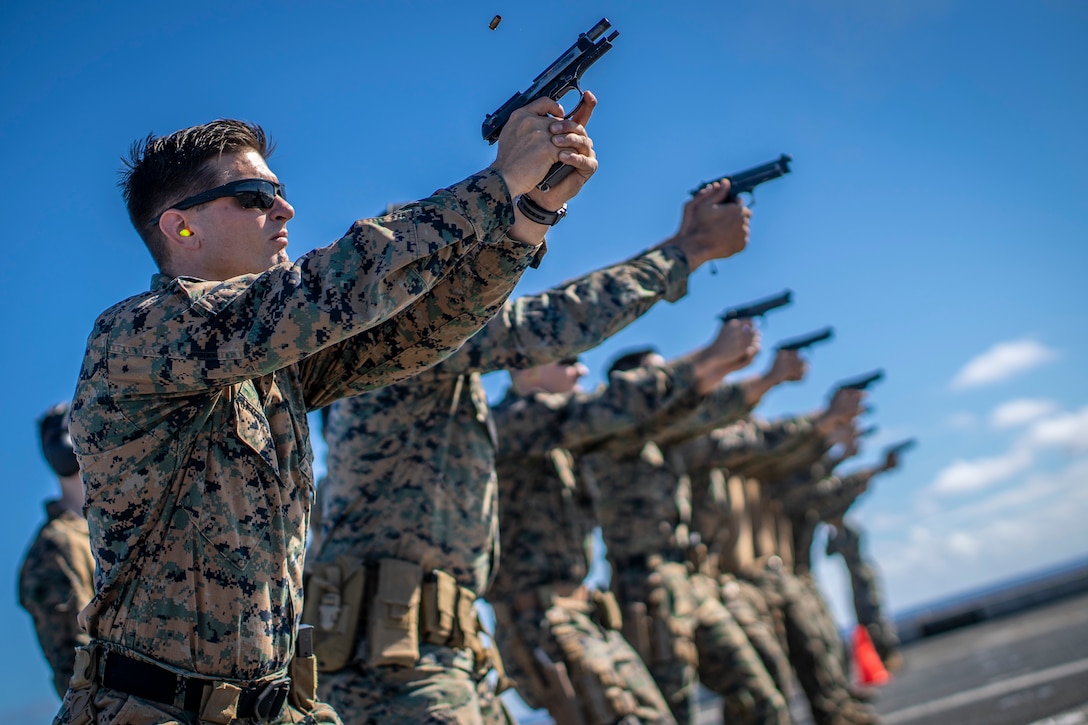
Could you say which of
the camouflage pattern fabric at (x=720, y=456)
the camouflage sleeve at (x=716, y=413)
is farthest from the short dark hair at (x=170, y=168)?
the camouflage pattern fabric at (x=720, y=456)

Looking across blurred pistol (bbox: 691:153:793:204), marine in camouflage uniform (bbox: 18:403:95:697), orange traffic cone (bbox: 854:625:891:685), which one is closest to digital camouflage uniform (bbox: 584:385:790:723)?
blurred pistol (bbox: 691:153:793:204)

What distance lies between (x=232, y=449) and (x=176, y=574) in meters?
0.33

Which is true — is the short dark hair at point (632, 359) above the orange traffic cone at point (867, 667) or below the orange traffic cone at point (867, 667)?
above

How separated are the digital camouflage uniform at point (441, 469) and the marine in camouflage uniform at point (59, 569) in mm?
1781

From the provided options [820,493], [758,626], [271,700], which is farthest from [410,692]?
[820,493]

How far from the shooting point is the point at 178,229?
2.70m

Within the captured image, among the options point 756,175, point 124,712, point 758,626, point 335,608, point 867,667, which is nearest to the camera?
point 124,712

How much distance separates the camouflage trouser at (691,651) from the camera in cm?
743

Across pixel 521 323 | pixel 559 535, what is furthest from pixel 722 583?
pixel 521 323

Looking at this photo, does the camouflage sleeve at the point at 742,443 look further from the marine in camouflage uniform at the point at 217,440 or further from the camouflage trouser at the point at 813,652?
the marine in camouflage uniform at the point at 217,440

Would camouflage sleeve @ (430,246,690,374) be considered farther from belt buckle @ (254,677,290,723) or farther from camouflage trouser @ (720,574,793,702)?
camouflage trouser @ (720,574,793,702)

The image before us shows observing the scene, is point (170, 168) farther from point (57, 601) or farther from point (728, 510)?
point (728, 510)

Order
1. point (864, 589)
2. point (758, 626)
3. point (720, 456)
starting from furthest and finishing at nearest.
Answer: point (864, 589) < point (720, 456) < point (758, 626)

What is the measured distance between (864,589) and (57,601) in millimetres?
16057
